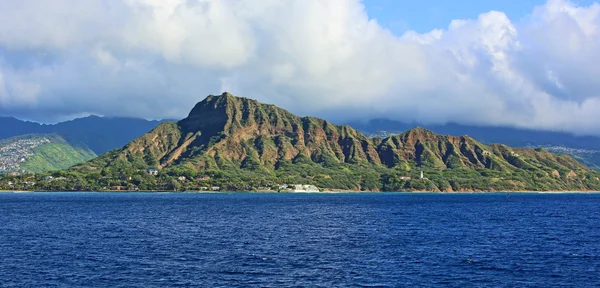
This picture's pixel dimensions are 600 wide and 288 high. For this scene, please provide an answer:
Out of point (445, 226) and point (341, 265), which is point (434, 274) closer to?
point (341, 265)

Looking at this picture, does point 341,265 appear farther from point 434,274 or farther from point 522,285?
point 522,285

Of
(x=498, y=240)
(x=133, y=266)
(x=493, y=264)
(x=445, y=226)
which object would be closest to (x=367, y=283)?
A: (x=493, y=264)

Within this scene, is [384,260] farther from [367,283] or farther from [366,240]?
[366,240]

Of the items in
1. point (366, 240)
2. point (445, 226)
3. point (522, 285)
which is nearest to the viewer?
point (522, 285)

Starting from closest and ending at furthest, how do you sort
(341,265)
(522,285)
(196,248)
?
(522,285) → (341,265) → (196,248)

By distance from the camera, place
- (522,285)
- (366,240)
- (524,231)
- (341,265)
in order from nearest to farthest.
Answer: (522,285), (341,265), (366,240), (524,231)

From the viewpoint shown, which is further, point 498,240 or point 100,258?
point 498,240

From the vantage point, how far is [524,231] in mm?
134625

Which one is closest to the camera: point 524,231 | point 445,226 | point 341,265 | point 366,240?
point 341,265

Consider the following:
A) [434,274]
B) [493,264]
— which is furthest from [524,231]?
[434,274]

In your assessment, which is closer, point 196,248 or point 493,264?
point 493,264

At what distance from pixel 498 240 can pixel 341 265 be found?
45.6 m

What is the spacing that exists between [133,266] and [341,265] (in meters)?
30.1

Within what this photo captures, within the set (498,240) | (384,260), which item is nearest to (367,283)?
(384,260)
